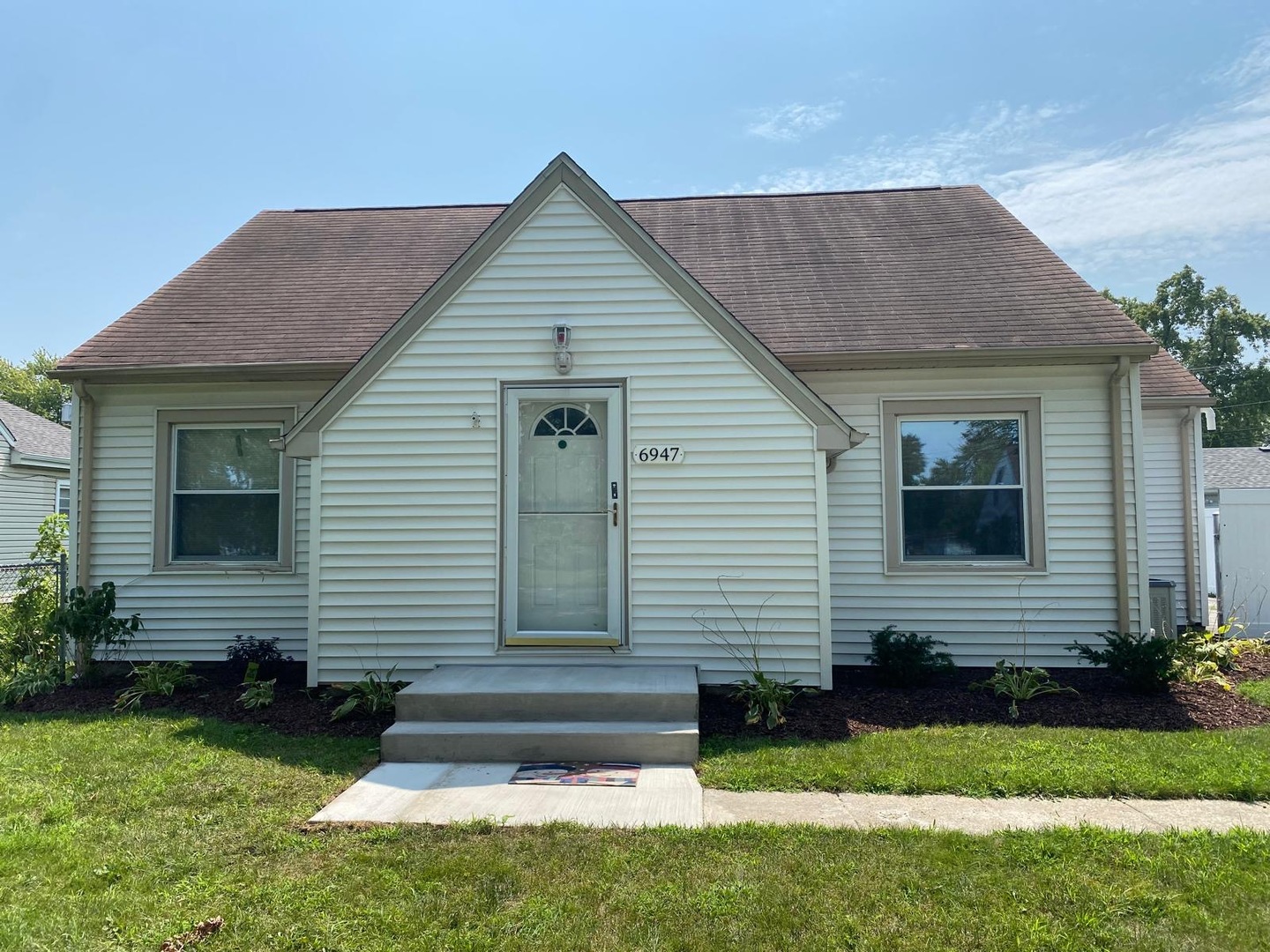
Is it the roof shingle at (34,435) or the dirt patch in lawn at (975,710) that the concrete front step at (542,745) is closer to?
the dirt patch in lawn at (975,710)

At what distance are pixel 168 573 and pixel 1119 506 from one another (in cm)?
1013

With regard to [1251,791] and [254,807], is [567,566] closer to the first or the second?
[254,807]

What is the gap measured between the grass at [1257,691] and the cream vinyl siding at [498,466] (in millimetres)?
3967

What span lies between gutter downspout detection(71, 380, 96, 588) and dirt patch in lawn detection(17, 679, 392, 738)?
1.44m

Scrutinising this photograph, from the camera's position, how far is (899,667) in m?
7.34

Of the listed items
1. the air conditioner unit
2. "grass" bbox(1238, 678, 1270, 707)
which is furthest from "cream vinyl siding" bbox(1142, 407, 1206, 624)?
"grass" bbox(1238, 678, 1270, 707)

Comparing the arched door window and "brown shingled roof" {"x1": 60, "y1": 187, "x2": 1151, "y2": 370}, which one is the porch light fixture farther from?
"brown shingled roof" {"x1": 60, "y1": 187, "x2": 1151, "y2": 370}

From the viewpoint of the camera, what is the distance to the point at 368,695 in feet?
21.6

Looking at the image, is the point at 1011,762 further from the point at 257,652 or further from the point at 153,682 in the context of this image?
the point at 153,682

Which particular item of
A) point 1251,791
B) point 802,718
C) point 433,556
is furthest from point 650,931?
point 433,556

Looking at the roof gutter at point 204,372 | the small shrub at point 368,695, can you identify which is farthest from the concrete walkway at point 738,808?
the roof gutter at point 204,372

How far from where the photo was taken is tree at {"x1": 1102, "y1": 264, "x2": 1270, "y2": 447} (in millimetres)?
42062

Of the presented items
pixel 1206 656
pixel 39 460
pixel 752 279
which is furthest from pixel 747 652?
pixel 39 460

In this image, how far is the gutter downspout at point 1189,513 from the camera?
9.88 m
